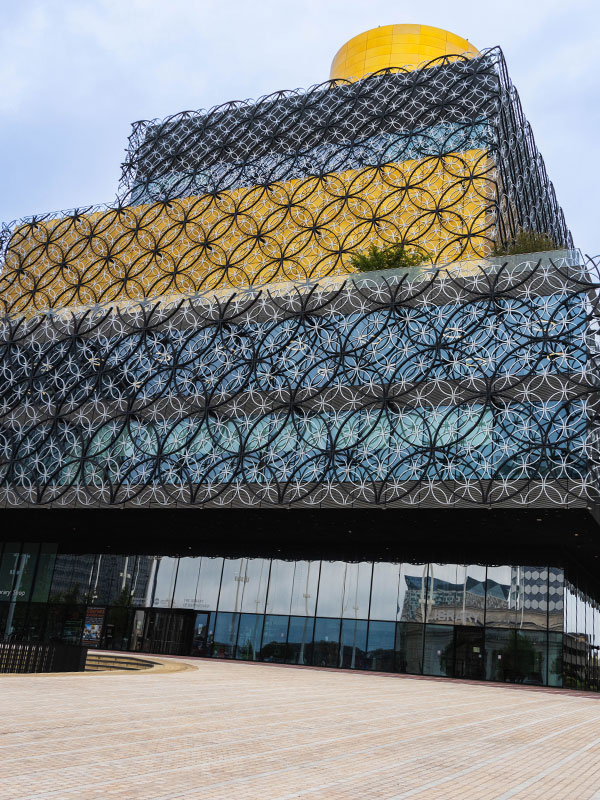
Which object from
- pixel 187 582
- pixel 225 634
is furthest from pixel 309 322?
pixel 225 634

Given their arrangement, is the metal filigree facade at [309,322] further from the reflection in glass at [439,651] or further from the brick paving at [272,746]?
the brick paving at [272,746]

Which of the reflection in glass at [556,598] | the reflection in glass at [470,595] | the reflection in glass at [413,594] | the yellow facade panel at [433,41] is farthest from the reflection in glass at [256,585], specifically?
the yellow facade panel at [433,41]

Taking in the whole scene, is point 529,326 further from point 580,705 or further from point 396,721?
point 396,721

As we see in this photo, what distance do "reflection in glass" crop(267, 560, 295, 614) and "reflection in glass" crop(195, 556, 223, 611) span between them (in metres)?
3.04

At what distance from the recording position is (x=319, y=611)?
37688 millimetres

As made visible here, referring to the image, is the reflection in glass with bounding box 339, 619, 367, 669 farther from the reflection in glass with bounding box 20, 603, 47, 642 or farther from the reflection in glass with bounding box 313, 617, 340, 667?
the reflection in glass with bounding box 20, 603, 47, 642

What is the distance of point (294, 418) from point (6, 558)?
24.4 metres

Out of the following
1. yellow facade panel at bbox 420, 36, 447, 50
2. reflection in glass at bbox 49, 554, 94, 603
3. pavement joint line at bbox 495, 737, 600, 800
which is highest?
yellow facade panel at bbox 420, 36, 447, 50

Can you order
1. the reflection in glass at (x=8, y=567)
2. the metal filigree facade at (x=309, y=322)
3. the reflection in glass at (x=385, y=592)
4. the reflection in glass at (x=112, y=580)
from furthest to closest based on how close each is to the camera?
the reflection in glass at (x=8, y=567) < the reflection in glass at (x=112, y=580) < the reflection in glass at (x=385, y=592) < the metal filigree facade at (x=309, y=322)

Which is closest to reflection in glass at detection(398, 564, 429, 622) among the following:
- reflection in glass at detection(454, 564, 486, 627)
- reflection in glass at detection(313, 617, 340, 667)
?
reflection in glass at detection(454, 564, 486, 627)

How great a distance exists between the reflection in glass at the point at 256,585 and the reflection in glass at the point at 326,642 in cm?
311

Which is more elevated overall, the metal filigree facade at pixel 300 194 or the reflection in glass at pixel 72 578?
the metal filigree facade at pixel 300 194

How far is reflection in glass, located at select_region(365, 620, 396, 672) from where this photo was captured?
35.9 m

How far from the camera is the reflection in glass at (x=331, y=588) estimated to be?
37.5 m
